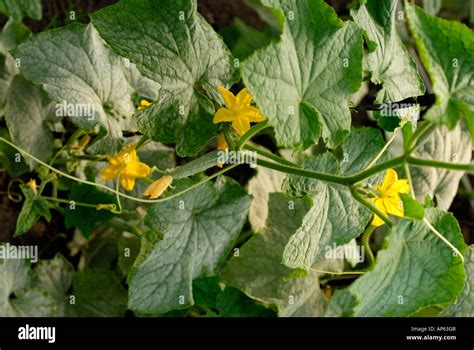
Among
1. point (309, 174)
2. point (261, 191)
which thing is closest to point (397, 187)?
point (309, 174)

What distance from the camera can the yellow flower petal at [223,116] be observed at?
1.01 m

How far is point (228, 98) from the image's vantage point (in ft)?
3.28

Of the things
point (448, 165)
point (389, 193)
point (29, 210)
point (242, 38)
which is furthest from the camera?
point (242, 38)

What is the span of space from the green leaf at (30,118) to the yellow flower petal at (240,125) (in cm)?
39

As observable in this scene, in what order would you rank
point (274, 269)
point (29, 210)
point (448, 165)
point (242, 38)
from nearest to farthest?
point (448, 165) → point (29, 210) → point (274, 269) → point (242, 38)

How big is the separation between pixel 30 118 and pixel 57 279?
1.12 ft

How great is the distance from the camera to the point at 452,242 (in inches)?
39.1

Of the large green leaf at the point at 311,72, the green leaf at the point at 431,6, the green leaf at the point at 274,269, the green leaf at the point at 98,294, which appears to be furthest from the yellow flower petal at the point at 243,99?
the green leaf at the point at 431,6

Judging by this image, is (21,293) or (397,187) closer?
(397,187)

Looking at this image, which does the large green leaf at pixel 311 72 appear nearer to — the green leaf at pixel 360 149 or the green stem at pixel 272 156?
the green stem at pixel 272 156

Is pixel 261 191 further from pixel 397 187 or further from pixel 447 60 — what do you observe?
pixel 447 60

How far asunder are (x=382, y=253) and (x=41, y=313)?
2.13 ft

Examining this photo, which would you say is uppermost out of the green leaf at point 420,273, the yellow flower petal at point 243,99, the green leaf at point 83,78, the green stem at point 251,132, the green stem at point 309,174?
the green leaf at point 83,78
